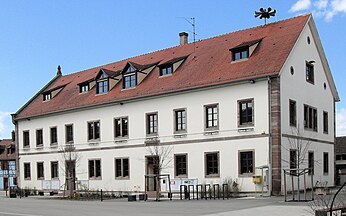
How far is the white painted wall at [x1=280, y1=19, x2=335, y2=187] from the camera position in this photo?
3058 centimetres

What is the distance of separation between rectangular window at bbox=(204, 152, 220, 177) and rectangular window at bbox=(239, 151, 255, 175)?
1.84 m

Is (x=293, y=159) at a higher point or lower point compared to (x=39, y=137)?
lower

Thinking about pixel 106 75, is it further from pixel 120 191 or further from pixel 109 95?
pixel 120 191

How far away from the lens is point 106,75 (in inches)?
1639

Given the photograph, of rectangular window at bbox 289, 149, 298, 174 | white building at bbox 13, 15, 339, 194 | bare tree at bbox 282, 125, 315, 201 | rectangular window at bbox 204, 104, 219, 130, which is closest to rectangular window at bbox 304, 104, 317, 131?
white building at bbox 13, 15, 339, 194

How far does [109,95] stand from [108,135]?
325cm

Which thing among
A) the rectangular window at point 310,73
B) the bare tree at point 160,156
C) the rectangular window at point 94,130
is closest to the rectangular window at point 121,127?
the rectangular window at point 94,130

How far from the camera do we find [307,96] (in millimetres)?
34031


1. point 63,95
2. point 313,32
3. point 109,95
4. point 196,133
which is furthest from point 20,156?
point 313,32

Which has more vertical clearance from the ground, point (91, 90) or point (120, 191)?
point (91, 90)

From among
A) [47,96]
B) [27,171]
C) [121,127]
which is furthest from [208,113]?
[27,171]

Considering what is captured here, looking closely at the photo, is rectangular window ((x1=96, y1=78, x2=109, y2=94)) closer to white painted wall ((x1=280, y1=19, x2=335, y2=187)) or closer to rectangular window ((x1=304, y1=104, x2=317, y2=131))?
white painted wall ((x1=280, y1=19, x2=335, y2=187))

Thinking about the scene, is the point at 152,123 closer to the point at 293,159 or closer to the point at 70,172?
the point at 70,172

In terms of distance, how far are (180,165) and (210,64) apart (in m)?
7.45
